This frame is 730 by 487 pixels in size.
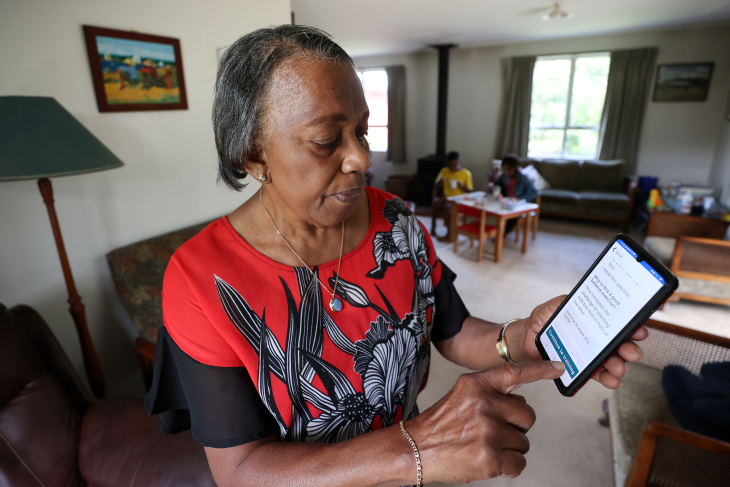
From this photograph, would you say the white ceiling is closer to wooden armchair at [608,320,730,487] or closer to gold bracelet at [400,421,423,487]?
wooden armchair at [608,320,730,487]

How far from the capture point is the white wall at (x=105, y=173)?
4.99 feet

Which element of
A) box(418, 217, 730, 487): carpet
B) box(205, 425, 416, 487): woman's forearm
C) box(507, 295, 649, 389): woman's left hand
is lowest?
box(418, 217, 730, 487): carpet

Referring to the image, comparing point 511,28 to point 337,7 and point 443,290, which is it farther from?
point 443,290

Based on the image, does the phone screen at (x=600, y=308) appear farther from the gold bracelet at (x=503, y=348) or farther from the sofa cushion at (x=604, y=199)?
the sofa cushion at (x=604, y=199)

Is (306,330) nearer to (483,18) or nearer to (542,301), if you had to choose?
(542,301)

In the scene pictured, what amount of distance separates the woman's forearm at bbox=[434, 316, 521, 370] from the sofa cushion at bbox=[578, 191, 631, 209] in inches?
200

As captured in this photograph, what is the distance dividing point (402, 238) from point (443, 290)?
0.16 metres

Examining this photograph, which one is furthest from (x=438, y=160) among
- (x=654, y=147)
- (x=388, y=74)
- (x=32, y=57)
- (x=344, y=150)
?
(x=344, y=150)

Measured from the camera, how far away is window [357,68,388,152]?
7.20 m

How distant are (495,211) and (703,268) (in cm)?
166

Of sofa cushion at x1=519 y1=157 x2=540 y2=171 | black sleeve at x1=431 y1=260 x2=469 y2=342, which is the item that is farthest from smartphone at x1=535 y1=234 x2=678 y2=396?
sofa cushion at x1=519 y1=157 x2=540 y2=171

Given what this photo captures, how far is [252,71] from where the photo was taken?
2.10 ft

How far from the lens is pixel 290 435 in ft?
2.25

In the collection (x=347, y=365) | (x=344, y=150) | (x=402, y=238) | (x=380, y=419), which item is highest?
(x=344, y=150)
